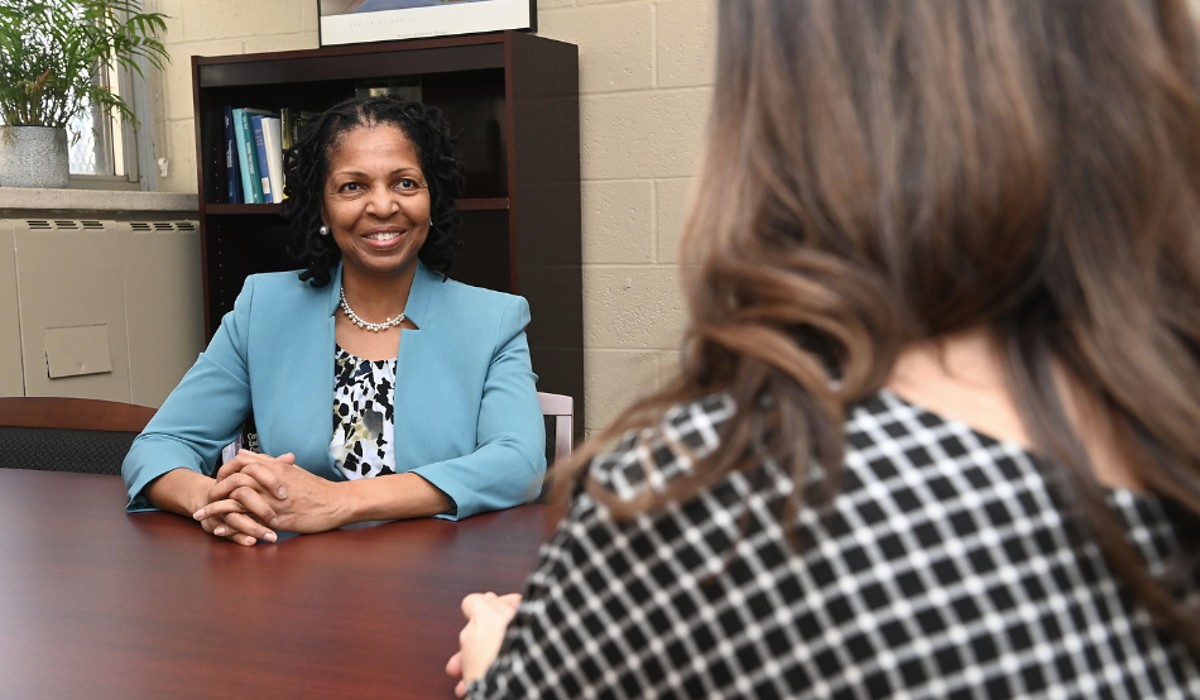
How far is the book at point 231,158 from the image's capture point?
10.8 feet

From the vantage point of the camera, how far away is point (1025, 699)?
1.99ft

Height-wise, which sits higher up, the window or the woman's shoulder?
the window

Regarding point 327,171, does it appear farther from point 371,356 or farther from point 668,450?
point 668,450

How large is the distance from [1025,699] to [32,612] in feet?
3.22

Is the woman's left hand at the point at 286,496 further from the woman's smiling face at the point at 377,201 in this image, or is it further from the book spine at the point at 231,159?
the book spine at the point at 231,159

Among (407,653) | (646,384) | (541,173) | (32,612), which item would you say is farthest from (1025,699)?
(541,173)

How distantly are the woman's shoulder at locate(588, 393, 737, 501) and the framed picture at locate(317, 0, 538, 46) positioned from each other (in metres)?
2.58

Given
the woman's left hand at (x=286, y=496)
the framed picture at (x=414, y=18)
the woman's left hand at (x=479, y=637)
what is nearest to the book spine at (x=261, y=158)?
the framed picture at (x=414, y=18)

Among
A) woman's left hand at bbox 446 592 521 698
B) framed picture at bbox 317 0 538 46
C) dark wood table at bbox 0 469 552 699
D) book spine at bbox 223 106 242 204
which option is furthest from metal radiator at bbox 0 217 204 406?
woman's left hand at bbox 446 592 521 698

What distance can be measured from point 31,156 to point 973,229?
2.99 metres

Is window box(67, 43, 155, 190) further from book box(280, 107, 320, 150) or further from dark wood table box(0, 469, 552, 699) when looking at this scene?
dark wood table box(0, 469, 552, 699)

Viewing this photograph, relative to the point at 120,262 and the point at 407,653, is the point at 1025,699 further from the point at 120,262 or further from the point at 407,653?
the point at 120,262

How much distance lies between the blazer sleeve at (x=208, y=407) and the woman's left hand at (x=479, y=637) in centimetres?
84

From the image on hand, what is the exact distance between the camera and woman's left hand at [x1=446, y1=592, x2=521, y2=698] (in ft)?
3.12
